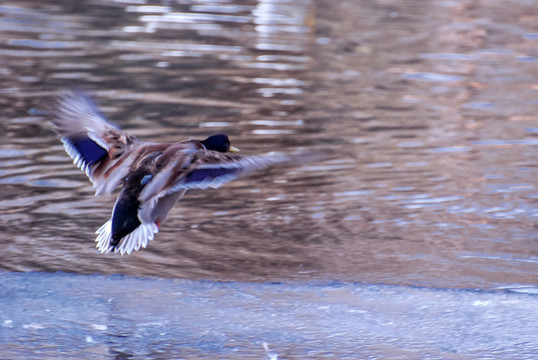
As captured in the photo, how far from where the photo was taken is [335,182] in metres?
7.81

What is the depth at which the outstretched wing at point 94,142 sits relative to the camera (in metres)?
4.95

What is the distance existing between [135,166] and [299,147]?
4093mm

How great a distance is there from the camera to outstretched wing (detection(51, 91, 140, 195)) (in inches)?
195

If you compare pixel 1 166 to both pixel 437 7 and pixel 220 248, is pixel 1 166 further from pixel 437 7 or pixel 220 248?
→ pixel 437 7

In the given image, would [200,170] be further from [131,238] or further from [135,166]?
[131,238]

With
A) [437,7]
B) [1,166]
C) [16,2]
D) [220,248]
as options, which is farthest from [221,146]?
[437,7]

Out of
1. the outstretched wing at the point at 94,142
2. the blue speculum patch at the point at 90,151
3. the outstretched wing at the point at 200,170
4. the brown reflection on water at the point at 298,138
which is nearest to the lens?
the outstretched wing at the point at 200,170

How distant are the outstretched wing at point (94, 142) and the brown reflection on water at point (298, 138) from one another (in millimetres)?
776

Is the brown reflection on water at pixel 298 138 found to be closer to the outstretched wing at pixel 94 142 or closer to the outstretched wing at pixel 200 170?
the outstretched wing at pixel 94 142

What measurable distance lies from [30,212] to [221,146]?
1.78 meters

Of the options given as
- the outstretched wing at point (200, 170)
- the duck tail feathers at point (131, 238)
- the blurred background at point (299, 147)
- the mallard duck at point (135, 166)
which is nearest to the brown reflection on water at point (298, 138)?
the blurred background at point (299, 147)

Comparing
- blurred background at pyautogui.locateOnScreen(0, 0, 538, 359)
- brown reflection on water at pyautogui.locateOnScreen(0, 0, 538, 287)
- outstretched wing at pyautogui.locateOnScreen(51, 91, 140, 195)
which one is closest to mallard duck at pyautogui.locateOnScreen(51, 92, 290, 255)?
outstretched wing at pyautogui.locateOnScreen(51, 91, 140, 195)

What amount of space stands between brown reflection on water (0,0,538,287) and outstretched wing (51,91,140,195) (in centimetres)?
78

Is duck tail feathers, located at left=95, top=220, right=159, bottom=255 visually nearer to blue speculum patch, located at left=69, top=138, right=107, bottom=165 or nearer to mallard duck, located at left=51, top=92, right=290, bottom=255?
mallard duck, located at left=51, top=92, right=290, bottom=255
